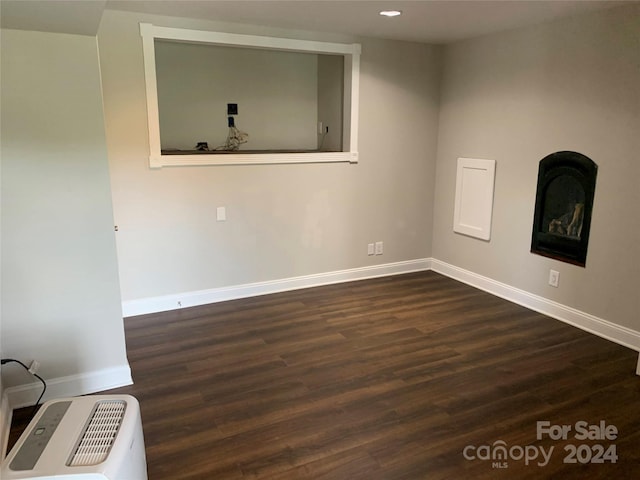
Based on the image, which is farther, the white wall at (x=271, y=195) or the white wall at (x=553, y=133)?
the white wall at (x=271, y=195)

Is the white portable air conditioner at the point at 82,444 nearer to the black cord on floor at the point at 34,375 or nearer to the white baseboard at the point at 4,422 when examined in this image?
the white baseboard at the point at 4,422

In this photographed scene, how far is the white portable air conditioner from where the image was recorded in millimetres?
1449

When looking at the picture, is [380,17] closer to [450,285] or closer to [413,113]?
[413,113]

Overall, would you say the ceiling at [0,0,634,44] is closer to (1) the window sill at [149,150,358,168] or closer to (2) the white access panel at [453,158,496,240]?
(1) the window sill at [149,150,358,168]

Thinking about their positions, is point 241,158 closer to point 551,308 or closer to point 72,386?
point 72,386

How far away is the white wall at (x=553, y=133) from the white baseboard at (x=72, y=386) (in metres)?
3.30

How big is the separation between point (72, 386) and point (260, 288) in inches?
76.5

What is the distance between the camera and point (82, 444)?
5.12 ft

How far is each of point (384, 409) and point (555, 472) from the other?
0.85 metres

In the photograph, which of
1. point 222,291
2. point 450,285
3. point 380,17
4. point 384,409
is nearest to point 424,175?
point 450,285

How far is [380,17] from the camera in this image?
3.62 metres

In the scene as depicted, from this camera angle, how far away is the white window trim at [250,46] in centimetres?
363

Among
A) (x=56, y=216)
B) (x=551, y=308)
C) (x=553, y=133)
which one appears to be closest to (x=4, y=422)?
(x=56, y=216)

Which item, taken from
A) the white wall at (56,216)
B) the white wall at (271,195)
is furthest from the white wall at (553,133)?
the white wall at (56,216)
